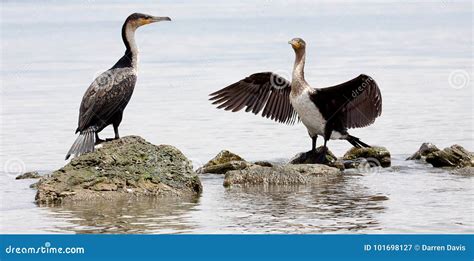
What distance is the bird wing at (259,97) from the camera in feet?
46.8

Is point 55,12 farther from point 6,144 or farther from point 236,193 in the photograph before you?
point 236,193

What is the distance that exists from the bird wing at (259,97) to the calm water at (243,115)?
52cm

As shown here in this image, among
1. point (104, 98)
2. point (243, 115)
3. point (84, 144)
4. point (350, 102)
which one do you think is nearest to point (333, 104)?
point (350, 102)

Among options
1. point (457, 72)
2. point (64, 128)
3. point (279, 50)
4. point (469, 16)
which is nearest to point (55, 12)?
point (469, 16)

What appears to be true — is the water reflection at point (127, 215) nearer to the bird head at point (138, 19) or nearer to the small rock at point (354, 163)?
the bird head at point (138, 19)

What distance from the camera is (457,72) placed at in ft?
71.8

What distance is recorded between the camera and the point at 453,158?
41.4 ft

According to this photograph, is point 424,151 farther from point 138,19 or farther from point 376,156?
point 138,19

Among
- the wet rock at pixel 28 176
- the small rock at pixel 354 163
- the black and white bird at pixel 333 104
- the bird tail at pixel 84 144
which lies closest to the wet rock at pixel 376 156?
the small rock at pixel 354 163

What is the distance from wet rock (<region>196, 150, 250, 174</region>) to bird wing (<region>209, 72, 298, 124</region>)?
5.68 feet

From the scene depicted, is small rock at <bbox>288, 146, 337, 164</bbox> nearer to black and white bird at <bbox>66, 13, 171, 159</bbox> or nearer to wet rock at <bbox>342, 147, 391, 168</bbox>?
wet rock at <bbox>342, 147, 391, 168</bbox>

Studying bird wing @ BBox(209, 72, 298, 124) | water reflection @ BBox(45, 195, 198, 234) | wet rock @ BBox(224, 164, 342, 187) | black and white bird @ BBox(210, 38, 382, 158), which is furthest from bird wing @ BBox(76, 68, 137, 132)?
bird wing @ BBox(209, 72, 298, 124)

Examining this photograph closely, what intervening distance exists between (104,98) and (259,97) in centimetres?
343

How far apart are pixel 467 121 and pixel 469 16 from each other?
80.1ft
